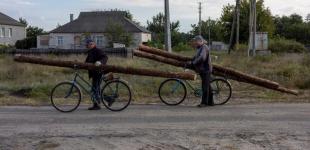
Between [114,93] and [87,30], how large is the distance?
74695 millimetres

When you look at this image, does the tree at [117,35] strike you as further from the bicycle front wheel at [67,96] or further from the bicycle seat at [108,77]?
the bicycle front wheel at [67,96]

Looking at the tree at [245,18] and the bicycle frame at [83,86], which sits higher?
the tree at [245,18]

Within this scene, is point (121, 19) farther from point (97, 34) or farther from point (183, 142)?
point (183, 142)

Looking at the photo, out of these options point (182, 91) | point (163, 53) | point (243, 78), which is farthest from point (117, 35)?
point (182, 91)

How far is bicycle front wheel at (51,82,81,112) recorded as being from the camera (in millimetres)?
13211

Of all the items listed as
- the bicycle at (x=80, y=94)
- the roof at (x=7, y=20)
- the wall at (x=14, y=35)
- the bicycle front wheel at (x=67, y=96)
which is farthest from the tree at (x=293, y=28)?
the bicycle front wheel at (x=67, y=96)

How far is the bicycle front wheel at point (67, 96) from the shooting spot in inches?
520

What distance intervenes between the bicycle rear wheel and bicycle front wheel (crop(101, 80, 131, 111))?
2.47 m

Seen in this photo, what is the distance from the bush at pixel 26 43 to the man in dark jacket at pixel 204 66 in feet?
234

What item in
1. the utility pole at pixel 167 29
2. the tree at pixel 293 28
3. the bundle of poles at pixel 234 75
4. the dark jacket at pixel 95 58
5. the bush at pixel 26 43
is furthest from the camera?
the tree at pixel 293 28

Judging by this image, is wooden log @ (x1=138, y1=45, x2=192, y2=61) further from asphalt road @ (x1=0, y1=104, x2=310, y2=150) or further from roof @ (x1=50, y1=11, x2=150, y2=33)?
roof @ (x1=50, y1=11, x2=150, y2=33)

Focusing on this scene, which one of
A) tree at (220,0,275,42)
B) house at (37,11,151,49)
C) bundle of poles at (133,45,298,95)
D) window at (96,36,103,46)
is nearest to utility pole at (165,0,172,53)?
bundle of poles at (133,45,298,95)

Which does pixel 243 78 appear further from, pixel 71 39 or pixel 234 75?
pixel 71 39

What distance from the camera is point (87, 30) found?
285 feet
